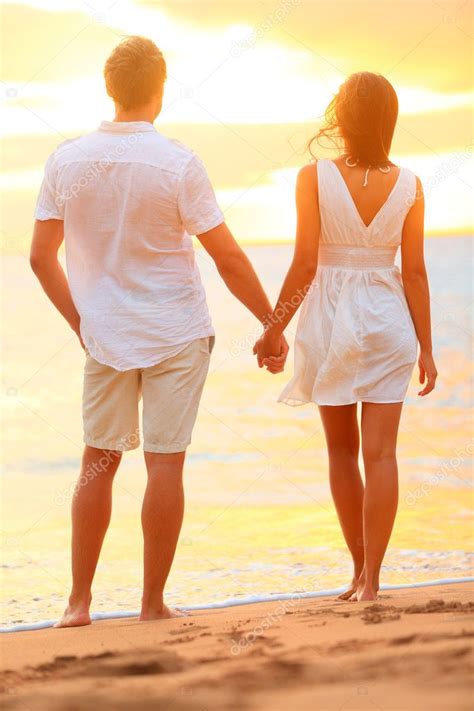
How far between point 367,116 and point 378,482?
1.19 m

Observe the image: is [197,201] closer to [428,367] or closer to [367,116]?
[367,116]

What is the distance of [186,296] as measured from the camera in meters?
3.09

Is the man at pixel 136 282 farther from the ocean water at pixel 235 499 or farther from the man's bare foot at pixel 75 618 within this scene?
the ocean water at pixel 235 499

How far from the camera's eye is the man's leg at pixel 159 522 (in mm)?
3096

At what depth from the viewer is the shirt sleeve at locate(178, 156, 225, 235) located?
3.01 m

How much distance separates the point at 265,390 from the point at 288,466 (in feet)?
14.2

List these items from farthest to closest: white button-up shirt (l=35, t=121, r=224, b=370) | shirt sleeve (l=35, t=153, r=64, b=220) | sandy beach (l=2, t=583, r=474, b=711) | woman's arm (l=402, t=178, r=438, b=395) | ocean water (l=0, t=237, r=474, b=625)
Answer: ocean water (l=0, t=237, r=474, b=625)
woman's arm (l=402, t=178, r=438, b=395)
shirt sleeve (l=35, t=153, r=64, b=220)
white button-up shirt (l=35, t=121, r=224, b=370)
sandy beach (l=2, t=583, r=474, b=711)

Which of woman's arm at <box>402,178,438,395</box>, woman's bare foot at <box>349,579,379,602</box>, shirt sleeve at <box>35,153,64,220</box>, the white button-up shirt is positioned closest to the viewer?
the white button-up shirt

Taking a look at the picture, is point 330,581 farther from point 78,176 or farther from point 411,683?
point 411,683

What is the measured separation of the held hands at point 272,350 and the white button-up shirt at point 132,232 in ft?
1.19

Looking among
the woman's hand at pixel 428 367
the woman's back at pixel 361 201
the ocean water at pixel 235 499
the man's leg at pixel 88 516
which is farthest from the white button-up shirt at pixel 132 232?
the ocean water at pixel 235 499

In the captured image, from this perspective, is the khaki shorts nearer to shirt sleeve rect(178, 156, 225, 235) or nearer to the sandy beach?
shirt sleeve rect(178, 156, 225, 235)

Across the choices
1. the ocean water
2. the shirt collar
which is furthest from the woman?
the ocean water

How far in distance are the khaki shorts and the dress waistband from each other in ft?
1.81
